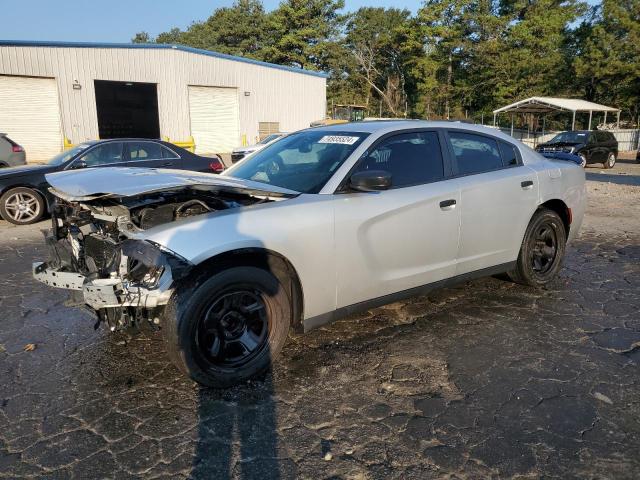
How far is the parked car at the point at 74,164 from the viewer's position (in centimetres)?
861

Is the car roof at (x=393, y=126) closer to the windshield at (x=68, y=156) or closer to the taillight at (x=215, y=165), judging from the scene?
the taillight at (x=215, y=165)

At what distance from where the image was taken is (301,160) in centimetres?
407

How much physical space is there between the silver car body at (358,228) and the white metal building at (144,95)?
19421 mm

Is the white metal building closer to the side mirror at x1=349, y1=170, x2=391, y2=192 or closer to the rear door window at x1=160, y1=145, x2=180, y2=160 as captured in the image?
the rear door window at x1=160, y1=145, x2=180, y2=160

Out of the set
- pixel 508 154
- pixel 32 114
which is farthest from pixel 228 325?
pixel 32 114

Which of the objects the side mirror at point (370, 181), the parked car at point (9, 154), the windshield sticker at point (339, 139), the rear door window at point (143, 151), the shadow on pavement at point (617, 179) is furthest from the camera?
the shadow on pavement at point (617, 179)

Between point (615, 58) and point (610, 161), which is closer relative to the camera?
point (610, 161)

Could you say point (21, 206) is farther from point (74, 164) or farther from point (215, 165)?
point (215, 165)

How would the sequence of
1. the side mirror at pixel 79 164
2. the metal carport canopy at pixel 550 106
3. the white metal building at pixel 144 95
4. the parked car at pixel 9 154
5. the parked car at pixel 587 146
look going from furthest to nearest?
the metal carport canopy at pixel 550 106 < the parked car at pixel 587 146 < the white metal building at pixel 144 95 < the parked car at pixel 9 154 < the side mirror at pixel 79 164

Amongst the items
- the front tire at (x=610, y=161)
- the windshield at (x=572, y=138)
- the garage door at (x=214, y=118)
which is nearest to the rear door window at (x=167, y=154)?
the garage door at (x=214, y=118)

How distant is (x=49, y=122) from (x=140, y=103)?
30.4 ft

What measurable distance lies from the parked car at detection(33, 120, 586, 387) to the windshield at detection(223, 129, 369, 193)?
2 centimetres

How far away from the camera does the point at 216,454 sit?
8.44ft

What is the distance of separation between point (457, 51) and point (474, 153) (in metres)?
48.4
